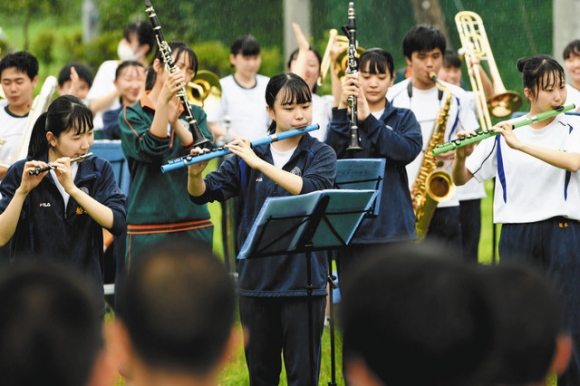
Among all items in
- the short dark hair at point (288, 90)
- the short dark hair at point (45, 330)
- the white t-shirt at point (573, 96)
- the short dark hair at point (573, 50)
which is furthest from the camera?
the short dark hair at point (573, 50)

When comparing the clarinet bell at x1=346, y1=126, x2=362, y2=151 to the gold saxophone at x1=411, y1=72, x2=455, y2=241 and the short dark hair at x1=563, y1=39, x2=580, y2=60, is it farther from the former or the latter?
the short dark hair at x1=563, y1=39, x2=580, y2=60

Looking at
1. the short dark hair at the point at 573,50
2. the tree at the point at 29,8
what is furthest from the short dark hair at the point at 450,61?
the tree at the point at 29,8

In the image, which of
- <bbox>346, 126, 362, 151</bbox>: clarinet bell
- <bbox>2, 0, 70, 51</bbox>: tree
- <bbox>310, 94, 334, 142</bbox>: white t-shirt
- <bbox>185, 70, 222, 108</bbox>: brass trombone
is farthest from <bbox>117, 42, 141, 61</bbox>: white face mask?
<bbox>2, 0, 70, 51</bbox>: tree

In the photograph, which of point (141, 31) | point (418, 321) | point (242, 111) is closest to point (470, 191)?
point (242, 111)

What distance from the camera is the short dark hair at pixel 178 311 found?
224cm

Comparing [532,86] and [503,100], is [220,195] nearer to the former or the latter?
[532,86]

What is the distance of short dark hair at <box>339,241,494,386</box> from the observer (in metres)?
2.16

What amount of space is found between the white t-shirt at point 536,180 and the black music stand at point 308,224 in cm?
106

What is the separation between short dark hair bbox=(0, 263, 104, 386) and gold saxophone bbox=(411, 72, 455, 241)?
17.7 feet

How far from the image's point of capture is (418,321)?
7.07 ft

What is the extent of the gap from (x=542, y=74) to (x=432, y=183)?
1763mm

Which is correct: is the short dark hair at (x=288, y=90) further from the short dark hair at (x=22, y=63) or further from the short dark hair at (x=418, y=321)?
the short dark hair at (x=418, y=321)

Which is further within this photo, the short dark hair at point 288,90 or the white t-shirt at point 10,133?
the white t-shirt at point 10,133

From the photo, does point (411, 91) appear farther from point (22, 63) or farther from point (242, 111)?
point (22, 63)
